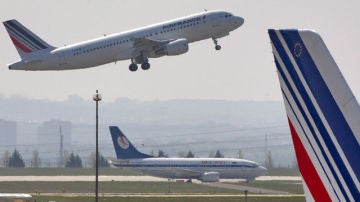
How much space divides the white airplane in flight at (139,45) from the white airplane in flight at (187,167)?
27.0 metres

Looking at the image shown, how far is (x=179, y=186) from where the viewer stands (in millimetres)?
101625

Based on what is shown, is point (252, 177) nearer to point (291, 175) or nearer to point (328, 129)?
point (291, 175)

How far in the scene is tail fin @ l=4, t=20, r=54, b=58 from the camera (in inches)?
3548

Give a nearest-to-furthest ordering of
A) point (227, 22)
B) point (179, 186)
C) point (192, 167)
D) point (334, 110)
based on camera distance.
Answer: point (334, 110) → point (227, 22) → point (179, 186) → point (192, 167)

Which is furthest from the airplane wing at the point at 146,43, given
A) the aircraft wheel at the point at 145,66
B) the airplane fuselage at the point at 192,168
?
the airplane fuselage at the point at 192,168

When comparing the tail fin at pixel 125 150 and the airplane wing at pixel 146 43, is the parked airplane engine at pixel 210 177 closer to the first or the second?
the tail fin at pixel 125 150

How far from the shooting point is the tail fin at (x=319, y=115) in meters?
12.7

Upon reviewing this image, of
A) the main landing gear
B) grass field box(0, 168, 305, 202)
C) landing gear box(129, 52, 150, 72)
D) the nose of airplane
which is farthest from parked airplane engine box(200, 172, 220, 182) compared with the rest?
the main landing gear

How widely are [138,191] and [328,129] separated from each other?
3123 inches

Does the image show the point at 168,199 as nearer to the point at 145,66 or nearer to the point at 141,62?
the point at 145,66

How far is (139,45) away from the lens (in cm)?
8731

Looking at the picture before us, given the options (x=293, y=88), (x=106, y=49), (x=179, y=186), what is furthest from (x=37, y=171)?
(x=293, y=88)

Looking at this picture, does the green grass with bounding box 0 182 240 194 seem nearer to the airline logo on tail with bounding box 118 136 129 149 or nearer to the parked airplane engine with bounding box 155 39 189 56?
the airline logo on tail with bounding box 118 136 129 149

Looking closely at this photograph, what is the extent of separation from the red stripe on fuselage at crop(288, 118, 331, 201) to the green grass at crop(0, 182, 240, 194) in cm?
7643
